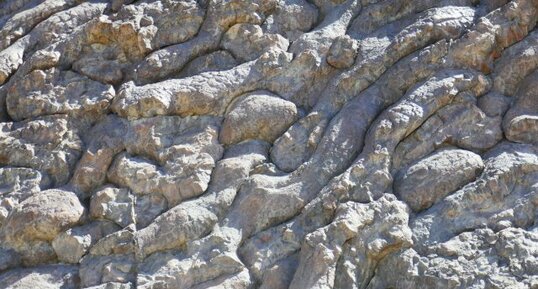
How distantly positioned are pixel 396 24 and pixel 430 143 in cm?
85

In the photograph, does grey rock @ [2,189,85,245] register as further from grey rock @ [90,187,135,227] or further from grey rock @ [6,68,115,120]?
grey rock @ [6,68,115,120]

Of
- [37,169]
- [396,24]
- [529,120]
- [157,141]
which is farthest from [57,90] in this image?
[529,120]

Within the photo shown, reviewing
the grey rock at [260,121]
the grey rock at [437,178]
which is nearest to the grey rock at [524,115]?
the grey rock at [437,178]

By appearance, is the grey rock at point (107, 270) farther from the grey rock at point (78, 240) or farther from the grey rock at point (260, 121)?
the grey rock at point (260, 121)

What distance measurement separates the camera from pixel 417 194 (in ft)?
11.9

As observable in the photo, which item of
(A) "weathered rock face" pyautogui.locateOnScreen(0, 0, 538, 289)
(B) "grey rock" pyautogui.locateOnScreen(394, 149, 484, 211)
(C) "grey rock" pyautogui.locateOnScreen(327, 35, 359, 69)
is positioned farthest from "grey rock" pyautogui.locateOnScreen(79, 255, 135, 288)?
(C) "grey rock" pyautogui.locateOnScreen(327, 35, 359, 69)

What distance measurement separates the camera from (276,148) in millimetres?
4027

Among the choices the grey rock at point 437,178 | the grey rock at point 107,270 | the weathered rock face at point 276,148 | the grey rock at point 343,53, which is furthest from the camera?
the grey rock at point 343,53

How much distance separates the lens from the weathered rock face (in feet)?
11.5

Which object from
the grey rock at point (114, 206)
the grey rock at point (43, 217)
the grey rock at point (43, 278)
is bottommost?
the grey rock at point (43, 278)

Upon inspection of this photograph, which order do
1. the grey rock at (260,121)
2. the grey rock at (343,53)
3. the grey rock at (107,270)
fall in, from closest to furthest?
the grey rock at (107,270) < the grey rock at (260,121) < the grey rock at (343,53)

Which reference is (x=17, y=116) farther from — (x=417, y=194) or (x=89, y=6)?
(x=417, y=194)

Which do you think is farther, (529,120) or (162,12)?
(162,12)

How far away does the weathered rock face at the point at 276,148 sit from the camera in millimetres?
3500
